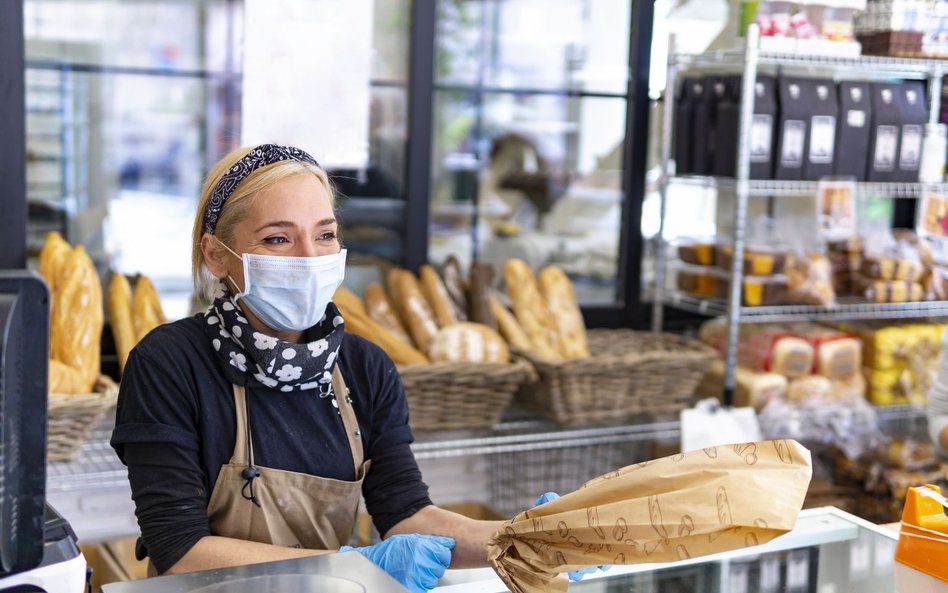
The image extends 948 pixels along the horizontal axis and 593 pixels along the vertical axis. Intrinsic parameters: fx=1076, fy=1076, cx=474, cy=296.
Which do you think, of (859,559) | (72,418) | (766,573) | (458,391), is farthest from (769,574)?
(72,418)

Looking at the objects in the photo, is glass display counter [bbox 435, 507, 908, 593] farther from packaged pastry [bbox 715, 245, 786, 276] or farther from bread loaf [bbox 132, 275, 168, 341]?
packaged pastry [bbox 715, 245, 786, 276]

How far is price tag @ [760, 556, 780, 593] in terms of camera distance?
1369mm

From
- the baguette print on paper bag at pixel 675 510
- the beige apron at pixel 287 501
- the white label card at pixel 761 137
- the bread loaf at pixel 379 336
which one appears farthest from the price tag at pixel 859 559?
the white label card at pixel 761 137

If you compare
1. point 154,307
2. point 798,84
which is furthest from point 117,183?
point 798,84

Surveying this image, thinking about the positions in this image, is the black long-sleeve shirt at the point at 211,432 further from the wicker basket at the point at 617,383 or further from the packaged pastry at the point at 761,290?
the packaged pastry at the point at 761,290

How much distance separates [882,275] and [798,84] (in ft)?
2.06

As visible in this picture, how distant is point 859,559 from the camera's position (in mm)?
1478

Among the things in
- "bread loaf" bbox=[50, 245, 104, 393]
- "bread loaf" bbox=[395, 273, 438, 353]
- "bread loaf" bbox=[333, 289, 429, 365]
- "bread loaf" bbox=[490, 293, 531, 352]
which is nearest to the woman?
"bread loaf" bbox=[50, 245, 104, 393]

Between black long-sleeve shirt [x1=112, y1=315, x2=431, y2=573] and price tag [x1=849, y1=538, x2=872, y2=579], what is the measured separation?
2.08 feet

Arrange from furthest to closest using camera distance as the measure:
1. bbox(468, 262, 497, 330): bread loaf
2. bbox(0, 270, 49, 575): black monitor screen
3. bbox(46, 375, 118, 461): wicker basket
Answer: bbox(468, 262, 497, 330): bread loaf < bbox(46, 375, 118, 461): wicker basket < bbox(0, 270, 49, 575): black monitor screen

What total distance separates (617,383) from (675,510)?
174cm

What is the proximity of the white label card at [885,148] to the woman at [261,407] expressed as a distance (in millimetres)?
2078

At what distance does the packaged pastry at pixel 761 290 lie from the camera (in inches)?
119

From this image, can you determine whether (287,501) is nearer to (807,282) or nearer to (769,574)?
(769,574)
